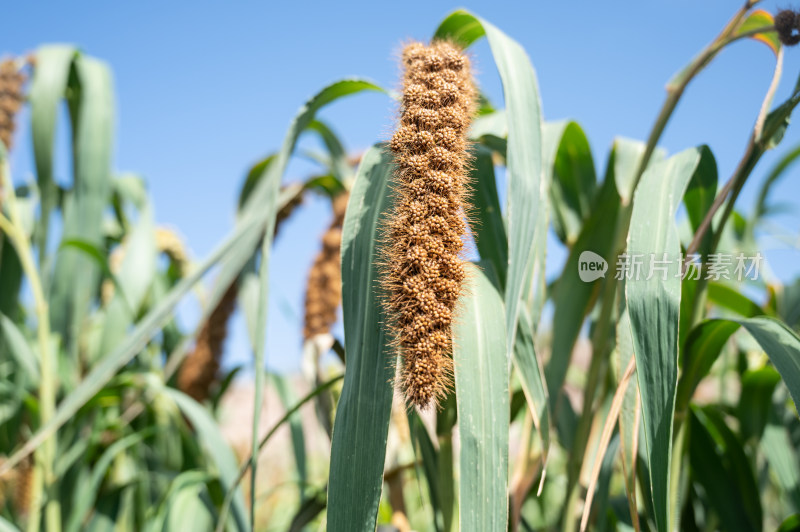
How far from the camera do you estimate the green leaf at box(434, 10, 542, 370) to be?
734 mm

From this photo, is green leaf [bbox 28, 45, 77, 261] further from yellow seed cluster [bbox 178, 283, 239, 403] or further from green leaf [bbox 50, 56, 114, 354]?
yellow seed cluster [bbox 178, 283, 239, 403]

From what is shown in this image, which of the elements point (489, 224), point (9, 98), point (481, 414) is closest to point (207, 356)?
point (9, 98)

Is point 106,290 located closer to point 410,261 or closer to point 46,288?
point 46,288

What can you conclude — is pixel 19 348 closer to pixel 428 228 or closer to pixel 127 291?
pixel 127 291

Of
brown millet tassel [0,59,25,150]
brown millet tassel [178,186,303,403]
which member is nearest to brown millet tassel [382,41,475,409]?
brown millet tassel [178,186,303,403]

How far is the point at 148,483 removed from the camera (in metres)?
1.77

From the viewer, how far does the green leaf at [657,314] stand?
0.70 metres

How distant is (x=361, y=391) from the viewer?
0.69 meters

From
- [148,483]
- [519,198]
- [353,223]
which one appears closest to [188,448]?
[148,483]

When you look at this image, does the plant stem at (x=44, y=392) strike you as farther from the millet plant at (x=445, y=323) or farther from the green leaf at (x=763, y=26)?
the green leaf at (x=763, y=26)

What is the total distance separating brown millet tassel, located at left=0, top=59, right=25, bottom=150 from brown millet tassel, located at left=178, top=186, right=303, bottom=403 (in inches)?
26.7

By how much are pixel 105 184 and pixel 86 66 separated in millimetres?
349

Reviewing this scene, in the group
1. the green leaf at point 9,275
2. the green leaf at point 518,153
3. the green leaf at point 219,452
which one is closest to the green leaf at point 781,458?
the green leaf at point 518,153

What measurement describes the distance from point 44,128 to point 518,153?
1.21 meters
